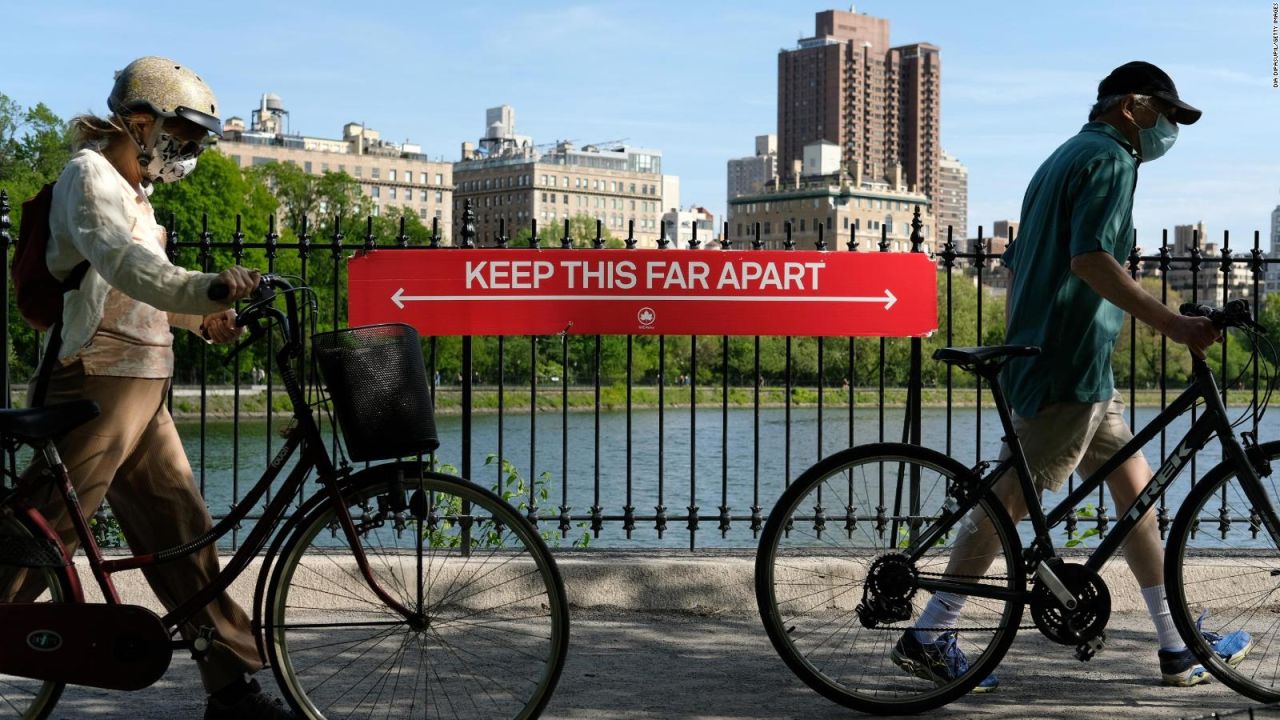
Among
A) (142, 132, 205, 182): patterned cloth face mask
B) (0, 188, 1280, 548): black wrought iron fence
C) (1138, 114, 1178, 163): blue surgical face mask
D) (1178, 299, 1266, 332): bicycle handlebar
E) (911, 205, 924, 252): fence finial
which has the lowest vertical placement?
(0, 188, 1280, 548): black wrought iron fence

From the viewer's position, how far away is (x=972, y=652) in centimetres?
434

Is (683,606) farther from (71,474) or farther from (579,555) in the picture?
(71,474)

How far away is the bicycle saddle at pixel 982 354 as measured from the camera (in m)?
4.13

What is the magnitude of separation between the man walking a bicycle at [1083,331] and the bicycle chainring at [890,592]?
102mm

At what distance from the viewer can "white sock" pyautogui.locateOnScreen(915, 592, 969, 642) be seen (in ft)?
14.0

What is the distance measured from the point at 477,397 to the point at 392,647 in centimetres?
4418

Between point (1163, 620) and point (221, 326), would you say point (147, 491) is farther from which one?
point (1163, 620)

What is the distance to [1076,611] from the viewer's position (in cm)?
416

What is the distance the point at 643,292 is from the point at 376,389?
263cm

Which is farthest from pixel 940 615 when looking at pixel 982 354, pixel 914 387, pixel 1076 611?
pixel 914 387

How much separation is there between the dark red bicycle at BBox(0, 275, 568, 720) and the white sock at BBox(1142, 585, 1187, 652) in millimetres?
1931

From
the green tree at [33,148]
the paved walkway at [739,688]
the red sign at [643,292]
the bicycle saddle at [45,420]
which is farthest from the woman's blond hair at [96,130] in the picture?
the green tree at [33,148]

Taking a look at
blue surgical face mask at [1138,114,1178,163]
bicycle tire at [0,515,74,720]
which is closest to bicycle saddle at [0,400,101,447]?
bicycle tire at [0,515,74,720]

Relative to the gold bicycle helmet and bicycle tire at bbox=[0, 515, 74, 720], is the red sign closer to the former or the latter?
the gold bicycle helmet
